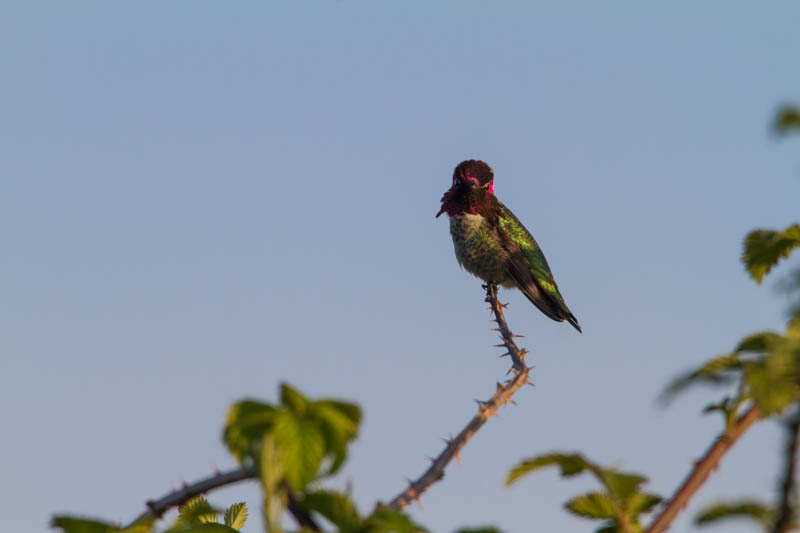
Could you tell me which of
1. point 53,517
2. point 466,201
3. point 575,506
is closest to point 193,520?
point 53,517

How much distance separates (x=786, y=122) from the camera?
1842 mm

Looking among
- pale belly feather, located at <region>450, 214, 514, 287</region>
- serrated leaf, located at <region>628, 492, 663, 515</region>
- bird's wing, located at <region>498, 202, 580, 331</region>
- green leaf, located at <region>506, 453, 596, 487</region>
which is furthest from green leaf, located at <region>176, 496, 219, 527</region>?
bird's wing, located at <region>498, 202, 580, 331</region>

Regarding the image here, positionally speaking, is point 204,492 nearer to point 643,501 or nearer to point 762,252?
point 643,501

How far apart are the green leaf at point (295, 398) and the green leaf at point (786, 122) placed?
3.41 feet

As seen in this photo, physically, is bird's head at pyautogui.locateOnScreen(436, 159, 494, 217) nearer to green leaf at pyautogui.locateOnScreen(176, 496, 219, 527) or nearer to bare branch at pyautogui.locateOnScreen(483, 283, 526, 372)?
bare branch at pyautogui.locateOnScreen(483, 283, 526, 372)

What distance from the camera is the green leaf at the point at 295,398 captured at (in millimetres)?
1895

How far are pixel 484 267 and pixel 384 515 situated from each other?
1293cm

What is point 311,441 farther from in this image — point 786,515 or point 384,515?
point 786,515

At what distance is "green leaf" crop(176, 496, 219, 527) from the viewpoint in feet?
8.65

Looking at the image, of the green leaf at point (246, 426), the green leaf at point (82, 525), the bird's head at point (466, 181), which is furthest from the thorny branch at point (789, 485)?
the bird's head at point (466, 181)

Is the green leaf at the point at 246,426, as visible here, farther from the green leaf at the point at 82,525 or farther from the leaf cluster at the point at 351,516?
the green leaf at the point at 82,525

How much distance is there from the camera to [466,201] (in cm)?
1470

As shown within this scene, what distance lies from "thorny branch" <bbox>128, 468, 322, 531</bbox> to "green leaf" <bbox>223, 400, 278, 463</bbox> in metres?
0.06

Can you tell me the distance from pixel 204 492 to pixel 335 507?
35cm
